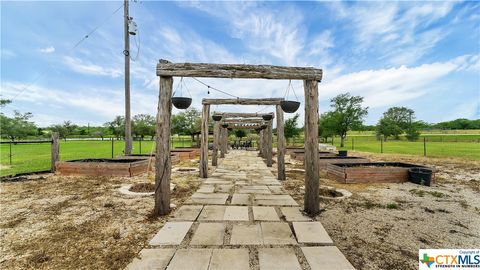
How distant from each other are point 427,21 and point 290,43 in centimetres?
440

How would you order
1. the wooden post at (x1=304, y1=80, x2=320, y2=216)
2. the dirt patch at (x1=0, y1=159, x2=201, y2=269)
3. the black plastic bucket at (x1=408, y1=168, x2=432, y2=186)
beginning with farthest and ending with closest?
the black plastic bucket at (x1=408, y1=168, x2=432, y2=186), the wooden post at (x1=304, y1=80, x2=320, y2=216), the dirt patch at (x1=0, y1=159, x2=201, y2=269)

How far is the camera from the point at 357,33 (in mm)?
8625

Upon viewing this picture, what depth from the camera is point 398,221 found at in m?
3.61

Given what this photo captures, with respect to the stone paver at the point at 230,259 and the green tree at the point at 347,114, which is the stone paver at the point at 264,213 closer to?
the stone paver at the point at 230,259

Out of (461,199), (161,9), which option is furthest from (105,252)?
(161,9)

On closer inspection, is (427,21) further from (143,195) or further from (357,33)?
(143,195)

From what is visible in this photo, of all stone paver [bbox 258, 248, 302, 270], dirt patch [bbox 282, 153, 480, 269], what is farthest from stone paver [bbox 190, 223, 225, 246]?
dirt patch [bbox 282, 153, 480, 269]

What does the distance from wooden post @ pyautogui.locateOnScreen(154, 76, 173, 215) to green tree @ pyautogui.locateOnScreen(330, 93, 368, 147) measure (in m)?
28.3

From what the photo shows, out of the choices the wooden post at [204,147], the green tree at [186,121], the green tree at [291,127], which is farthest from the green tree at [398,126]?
the wooden post at [204,147]

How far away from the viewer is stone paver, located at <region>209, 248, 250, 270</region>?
2.25 meters

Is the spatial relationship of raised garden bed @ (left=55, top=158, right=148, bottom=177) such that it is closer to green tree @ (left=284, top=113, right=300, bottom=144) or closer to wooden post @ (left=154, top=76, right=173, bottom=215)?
wooden post @ (left=154, top=76, right=173, bottom=215)

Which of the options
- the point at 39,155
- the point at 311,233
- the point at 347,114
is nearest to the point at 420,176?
the point at 311,233

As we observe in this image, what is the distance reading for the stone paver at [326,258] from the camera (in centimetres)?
229

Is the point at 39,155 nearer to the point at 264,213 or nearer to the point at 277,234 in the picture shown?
the point at 264,213
